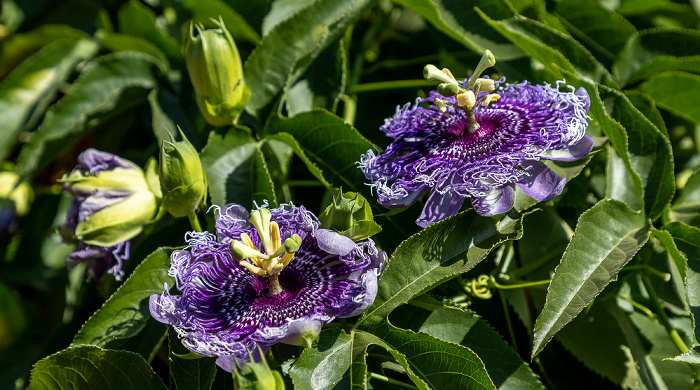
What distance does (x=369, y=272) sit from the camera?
85 cm

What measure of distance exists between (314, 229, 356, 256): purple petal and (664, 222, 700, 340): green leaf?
0.46 metres

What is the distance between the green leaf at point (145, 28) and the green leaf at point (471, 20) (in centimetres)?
53

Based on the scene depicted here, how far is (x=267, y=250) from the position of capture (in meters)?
0.88

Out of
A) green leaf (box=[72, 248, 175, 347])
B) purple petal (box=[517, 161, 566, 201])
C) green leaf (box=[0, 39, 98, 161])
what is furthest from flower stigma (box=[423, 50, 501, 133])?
green leaf (box=[0, 39, 98, 161])

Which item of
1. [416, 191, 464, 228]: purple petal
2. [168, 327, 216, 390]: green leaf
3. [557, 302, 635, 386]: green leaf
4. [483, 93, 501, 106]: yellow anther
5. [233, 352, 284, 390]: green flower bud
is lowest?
[557, 302, 635, 386]: green leaf

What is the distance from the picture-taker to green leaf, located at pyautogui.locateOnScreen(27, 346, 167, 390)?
915 mm

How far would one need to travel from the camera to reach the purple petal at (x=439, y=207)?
2.97 ft

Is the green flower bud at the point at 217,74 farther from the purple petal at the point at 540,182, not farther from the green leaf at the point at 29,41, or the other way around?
the green leaf at the point at 29,41

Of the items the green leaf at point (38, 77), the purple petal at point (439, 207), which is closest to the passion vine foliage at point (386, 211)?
the purple petal at point (439, 207)

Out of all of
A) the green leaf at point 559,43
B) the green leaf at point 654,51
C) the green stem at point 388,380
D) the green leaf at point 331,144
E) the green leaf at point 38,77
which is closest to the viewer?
the green stem at point 388,380

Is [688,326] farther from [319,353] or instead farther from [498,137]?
[319,353]

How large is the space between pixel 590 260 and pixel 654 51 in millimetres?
615

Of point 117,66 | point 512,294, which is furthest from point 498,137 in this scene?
point 117,66

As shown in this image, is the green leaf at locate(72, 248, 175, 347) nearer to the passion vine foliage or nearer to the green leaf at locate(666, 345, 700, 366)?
the passion vine foliage
